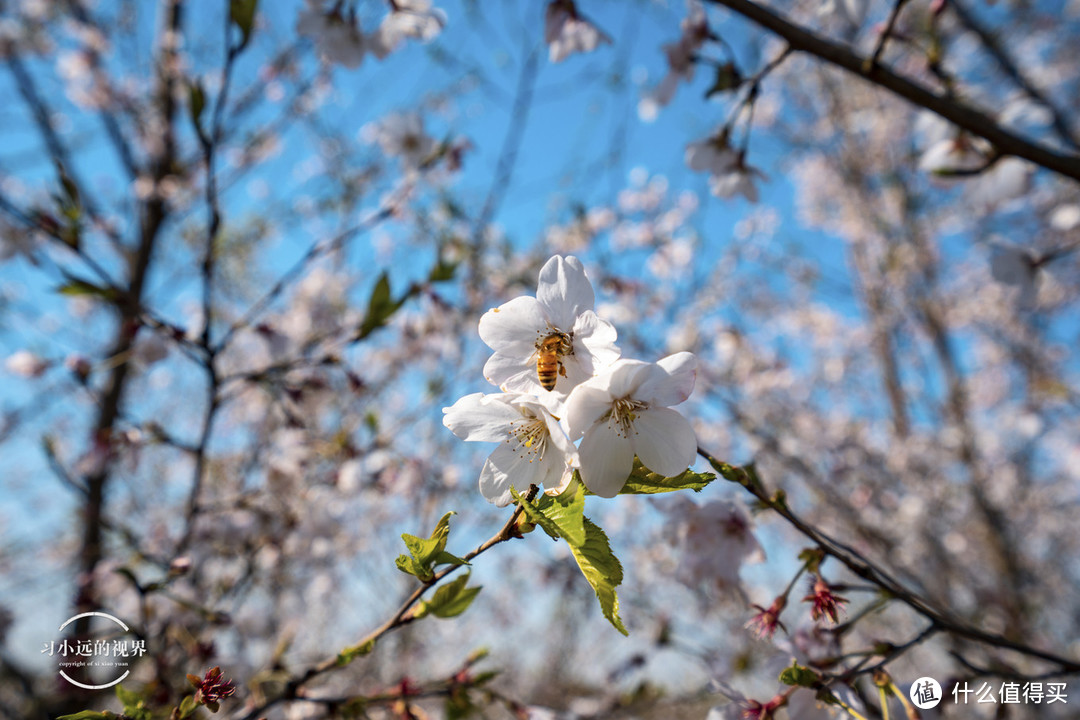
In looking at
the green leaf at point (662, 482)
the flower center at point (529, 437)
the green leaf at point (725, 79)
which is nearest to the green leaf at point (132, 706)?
the flower center at point (529, 437)

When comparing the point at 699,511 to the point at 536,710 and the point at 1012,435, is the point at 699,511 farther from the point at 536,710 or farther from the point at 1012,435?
the point at 1012,435

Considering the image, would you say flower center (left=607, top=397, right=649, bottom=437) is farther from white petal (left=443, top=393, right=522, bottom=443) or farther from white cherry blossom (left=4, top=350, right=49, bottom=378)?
white cherry blossom (left=4, top=350, right=49, bottom=378)

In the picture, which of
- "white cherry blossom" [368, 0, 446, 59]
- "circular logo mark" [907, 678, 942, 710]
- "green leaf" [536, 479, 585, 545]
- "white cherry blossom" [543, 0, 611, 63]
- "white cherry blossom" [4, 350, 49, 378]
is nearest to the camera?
"green leaf" [536, 479, 585, 545]

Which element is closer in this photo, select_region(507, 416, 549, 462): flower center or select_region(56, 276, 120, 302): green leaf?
select_region(507, 416, 549, 462): flower center

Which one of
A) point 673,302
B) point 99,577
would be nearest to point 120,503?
point 99,577

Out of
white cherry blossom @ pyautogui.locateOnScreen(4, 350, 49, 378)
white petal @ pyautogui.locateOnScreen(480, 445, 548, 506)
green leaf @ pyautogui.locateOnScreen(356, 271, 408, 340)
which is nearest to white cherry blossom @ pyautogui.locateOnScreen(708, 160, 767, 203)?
green leaf @ pyautogui.locateOnScreen(356, 271, 408, 340)

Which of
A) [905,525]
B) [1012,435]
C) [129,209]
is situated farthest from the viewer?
[1012,435]
